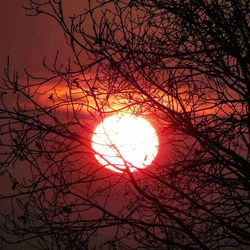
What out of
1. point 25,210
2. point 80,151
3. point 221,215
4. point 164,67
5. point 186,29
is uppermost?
point 186,29

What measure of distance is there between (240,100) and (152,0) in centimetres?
155

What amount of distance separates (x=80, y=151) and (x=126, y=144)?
804mm

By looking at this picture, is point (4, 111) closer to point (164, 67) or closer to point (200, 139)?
point (164, 67)

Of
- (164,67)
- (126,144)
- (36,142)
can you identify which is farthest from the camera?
(126,144)

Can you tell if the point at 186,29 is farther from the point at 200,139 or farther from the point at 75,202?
the point at 75,202

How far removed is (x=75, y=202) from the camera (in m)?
5.29

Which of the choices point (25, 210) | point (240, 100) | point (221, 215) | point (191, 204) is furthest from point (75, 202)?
point (240, 100)

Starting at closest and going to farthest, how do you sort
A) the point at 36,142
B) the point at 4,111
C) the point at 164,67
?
the point at 4,111, the point at 36,142, the point at 164,67

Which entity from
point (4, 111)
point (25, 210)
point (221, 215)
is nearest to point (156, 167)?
point (221, 215)

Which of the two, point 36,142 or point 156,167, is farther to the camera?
point 156,167

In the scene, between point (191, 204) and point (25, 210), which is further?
point (191, 204)

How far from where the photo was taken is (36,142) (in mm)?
4875

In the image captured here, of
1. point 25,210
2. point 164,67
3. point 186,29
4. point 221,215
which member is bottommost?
point 221,215

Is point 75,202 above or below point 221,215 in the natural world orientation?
above
